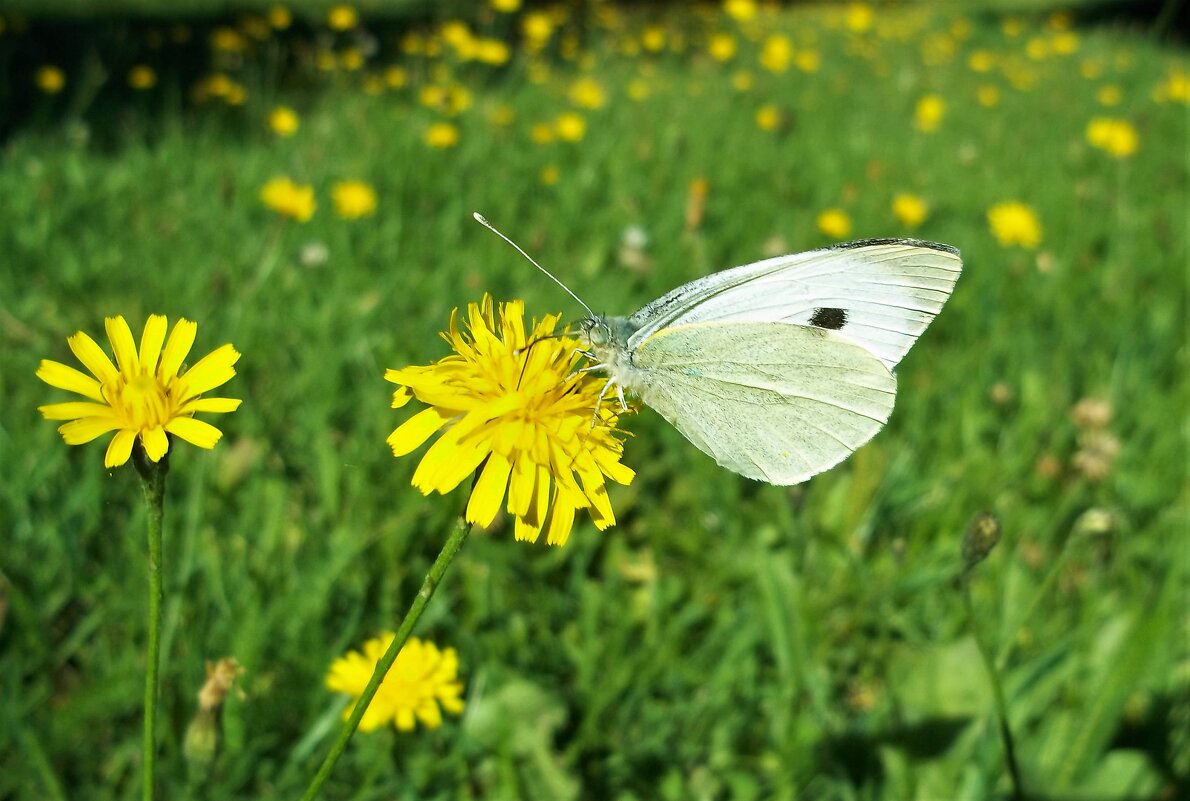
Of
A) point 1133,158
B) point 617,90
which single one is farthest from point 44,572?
point 1133,158

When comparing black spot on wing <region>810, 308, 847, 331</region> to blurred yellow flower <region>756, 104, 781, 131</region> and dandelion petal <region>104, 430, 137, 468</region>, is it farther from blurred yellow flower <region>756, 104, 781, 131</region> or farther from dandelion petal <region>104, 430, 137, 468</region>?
blurred yellow flower <region>756, 104, 781, 131</region>

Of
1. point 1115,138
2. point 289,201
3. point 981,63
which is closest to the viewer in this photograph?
point 289,201

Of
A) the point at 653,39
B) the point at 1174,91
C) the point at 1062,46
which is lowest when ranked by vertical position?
the point at 1174,91

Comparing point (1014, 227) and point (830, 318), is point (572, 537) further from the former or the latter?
point (1014, 227)

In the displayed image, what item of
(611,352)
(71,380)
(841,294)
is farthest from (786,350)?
(71,380)

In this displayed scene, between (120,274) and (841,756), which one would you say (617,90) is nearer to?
(120,274)

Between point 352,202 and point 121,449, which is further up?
point 352,202

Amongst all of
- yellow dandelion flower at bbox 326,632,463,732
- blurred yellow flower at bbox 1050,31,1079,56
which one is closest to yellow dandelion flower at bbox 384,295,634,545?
yellow dandelion flower at bbox 326,632,463,732
